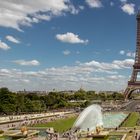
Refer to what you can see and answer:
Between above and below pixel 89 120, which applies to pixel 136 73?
above

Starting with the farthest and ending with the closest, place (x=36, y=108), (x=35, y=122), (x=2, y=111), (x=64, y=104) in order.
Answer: (x=64, y=104) → (x=36, y=108) → (x=2, y=111) → (x=35, y=122)

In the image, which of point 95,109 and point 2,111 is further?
point 2,111

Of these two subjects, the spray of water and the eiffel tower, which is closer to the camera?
the spray of water

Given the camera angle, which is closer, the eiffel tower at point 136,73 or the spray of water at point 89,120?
Answer: the spray of water at point 89,120

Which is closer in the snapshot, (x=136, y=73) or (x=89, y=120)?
(x=89, y=120)

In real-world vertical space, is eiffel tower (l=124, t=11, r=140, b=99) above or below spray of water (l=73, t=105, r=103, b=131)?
above

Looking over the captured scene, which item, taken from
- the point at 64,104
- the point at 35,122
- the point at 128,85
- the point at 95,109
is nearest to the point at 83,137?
the point at 95,109

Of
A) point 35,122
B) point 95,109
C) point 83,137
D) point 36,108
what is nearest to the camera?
point 83,137

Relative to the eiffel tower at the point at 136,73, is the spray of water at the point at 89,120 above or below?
below

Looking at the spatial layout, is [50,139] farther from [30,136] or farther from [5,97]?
[5,97]

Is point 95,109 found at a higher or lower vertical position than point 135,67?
lower
